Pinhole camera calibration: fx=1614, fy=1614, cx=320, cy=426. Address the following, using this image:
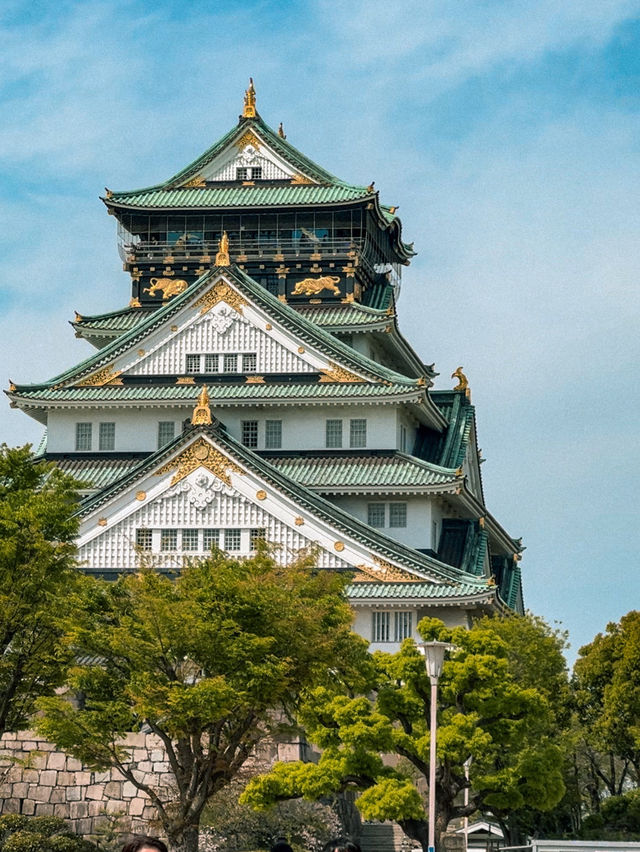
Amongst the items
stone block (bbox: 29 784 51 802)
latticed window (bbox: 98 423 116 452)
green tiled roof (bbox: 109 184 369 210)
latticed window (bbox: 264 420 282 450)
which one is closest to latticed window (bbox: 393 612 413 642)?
latticed window (bbox: 264 420 282 450)

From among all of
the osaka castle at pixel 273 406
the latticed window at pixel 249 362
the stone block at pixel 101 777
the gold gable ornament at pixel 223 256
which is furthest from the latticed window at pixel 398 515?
the stone block at pixel 101 777

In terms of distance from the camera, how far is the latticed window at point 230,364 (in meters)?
61.8

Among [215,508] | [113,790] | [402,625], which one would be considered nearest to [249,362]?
[215,508]

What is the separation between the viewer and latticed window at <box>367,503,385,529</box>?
2308 inches

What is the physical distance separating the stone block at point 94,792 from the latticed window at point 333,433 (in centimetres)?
1918

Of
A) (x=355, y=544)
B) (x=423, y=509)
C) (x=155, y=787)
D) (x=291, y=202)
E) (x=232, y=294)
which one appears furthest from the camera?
(x=291, y=202)

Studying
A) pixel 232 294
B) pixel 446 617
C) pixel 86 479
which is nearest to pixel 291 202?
pixel 232 294

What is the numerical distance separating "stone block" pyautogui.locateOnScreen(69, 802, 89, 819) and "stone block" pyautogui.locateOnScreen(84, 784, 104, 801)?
0.87ft

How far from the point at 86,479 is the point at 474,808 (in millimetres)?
24957

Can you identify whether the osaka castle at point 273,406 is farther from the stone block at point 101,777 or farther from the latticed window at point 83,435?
the stone block at point 101,777

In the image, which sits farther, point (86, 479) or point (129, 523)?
point (86, 479)

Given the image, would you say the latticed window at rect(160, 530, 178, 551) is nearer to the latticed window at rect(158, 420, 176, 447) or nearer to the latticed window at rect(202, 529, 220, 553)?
the latticed window at rect(202, 529, 220, 553)

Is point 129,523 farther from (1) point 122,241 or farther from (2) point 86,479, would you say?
(1) point 122,241

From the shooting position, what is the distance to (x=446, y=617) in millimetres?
54031
